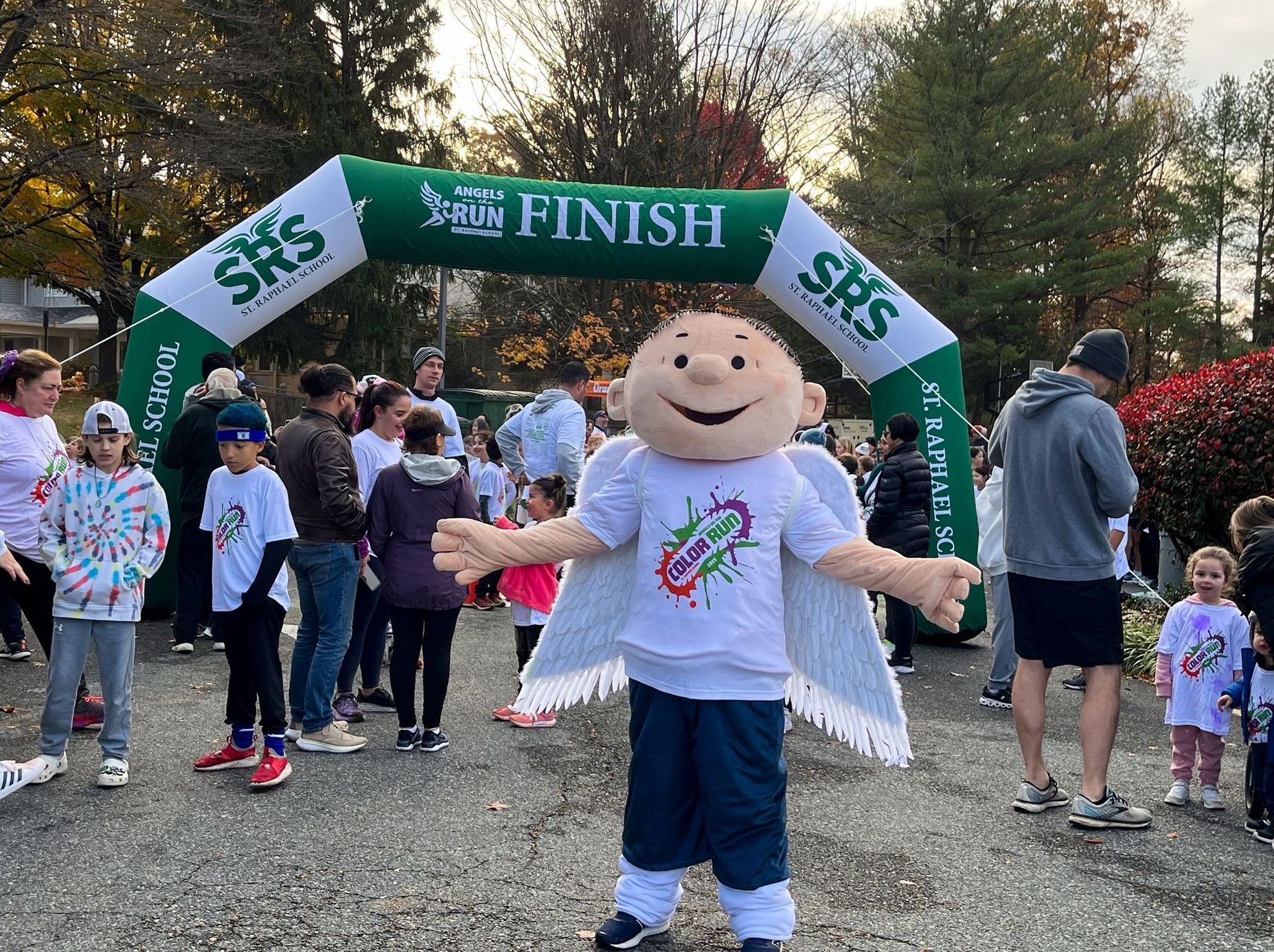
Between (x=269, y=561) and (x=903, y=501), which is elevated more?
(x=903, y=501)

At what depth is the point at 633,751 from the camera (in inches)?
155

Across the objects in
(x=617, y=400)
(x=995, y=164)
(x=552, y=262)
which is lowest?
(x=617, y=400)

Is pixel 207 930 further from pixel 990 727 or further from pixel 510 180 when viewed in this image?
pixel 510 180

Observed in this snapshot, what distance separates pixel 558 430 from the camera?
29.3ft

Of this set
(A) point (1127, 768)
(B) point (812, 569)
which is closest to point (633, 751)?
(B) point (812, 569)

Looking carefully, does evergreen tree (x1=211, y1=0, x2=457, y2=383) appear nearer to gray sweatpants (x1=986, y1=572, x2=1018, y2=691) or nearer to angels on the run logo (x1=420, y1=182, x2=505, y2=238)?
angels on the run logo (x1=420, y1=182, x2=505, y2=238)

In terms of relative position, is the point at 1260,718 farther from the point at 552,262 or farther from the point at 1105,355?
the point at 552,262

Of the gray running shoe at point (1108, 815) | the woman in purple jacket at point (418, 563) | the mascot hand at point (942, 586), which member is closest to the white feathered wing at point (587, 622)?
the mascot hand at point (942, 586)

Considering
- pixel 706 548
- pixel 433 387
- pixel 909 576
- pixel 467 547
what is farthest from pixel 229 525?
pixel 909 576

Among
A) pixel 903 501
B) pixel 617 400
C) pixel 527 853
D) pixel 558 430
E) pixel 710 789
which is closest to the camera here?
pixel 710 789

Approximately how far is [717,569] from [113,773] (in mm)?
3074

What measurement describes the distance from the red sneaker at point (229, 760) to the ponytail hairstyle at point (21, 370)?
2215 millimetres

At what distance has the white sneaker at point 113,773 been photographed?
5297 mm

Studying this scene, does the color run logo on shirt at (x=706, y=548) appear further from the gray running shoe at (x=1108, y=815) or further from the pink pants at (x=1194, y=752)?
the pink pants at (x=1194, y=752)
